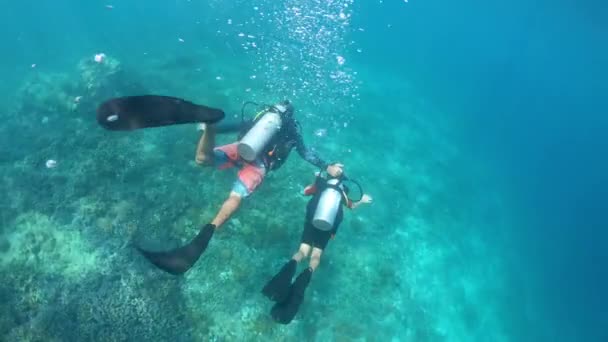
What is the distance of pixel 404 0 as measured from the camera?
10862cm

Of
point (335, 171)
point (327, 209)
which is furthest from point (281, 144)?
point (327, 209)

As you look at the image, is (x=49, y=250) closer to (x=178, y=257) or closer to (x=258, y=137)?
(x=178, y=257)

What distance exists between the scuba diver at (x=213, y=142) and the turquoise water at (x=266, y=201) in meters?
2.87

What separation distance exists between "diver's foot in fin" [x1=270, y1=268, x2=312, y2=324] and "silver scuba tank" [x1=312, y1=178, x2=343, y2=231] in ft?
4.16

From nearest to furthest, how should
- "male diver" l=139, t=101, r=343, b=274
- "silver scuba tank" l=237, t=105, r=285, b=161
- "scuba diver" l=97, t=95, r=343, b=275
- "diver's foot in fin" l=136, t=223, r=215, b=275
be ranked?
"scuba diver" l=97, t=95, r=343, b=275, "diver's foot in fin" l=136, t=223, r=215, b=275, "silver scuba tank" l=237, t=105, r=285, b=161, "male diver" l=139, t=101, r=343, b=274

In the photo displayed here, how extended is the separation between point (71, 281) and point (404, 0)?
398 ft

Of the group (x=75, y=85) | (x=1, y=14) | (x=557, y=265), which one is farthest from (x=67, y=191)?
(x=1, y=14)

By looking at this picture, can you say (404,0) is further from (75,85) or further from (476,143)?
(75,85)

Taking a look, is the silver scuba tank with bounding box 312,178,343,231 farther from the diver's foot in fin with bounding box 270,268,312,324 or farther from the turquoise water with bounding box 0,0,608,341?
the turquoise water with bounding box 0,0,608,341

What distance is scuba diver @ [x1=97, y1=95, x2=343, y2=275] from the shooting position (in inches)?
161

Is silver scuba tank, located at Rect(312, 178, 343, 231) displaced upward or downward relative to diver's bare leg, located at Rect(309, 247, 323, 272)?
upward

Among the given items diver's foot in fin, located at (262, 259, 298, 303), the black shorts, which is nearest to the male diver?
the black shorts

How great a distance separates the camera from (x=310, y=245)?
8492mm

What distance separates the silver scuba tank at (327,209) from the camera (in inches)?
302
